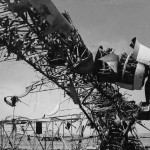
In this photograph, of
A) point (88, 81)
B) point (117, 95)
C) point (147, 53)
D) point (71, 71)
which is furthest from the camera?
point (117, 95)

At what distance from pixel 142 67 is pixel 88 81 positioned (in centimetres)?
270

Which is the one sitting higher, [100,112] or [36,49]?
[36,49]

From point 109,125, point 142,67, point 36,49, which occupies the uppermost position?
point 36,49

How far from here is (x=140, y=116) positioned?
33.9 feet

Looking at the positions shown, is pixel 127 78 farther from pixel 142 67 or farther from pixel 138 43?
pixel 138 43

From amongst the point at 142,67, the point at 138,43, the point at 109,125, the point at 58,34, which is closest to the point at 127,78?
the point at 142,67

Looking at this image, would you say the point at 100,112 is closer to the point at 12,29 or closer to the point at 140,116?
the point at 140,116

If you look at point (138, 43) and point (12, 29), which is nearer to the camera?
point (12, 29)

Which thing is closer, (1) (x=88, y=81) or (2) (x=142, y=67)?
(2) (x=142, y=67)

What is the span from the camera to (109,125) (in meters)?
12.8

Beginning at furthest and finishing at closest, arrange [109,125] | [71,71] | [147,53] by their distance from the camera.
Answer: [109,125]
[71,71]
[147,53]

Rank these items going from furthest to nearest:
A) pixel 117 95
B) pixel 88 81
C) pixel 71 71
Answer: pixel 117 95 → pixel 88 81 → pixel 71 71

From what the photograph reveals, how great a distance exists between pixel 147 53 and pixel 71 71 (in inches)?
99.9

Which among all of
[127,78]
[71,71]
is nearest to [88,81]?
[71,71]
